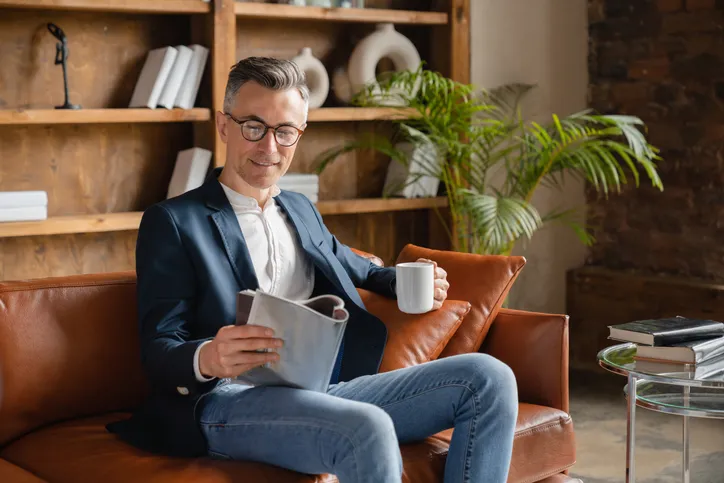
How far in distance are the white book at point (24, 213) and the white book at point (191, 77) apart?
618 millimetres

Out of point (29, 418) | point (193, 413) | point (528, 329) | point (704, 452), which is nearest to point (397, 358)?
point (528, 329)

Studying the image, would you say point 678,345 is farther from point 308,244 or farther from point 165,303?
point 165,303

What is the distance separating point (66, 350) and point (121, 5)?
159 cm

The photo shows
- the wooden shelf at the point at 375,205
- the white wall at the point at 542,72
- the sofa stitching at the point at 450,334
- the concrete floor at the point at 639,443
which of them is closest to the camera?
the sofa stitching at the point at 450,334

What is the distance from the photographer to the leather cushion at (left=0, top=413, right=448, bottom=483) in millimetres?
1886

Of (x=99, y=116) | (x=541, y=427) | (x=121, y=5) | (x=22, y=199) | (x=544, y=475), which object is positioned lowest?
(x=544, y=475)

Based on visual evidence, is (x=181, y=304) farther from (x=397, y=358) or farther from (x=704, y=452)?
(x=704, y=452)

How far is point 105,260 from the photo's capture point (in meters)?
3.71

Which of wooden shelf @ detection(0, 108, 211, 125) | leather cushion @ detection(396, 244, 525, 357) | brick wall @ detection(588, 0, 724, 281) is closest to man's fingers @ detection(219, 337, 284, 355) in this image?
leather cushion @ detection(396, 244, 525, 357)

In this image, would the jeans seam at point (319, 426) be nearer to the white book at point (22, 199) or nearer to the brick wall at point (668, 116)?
the white book at point (22, 199)

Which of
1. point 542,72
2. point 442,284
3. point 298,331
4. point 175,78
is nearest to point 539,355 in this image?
point 442,284

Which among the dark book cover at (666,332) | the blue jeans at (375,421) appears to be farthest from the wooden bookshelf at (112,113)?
the dark book cover at (666,332)

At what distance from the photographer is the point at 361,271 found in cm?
251

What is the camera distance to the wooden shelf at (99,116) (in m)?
3.25
